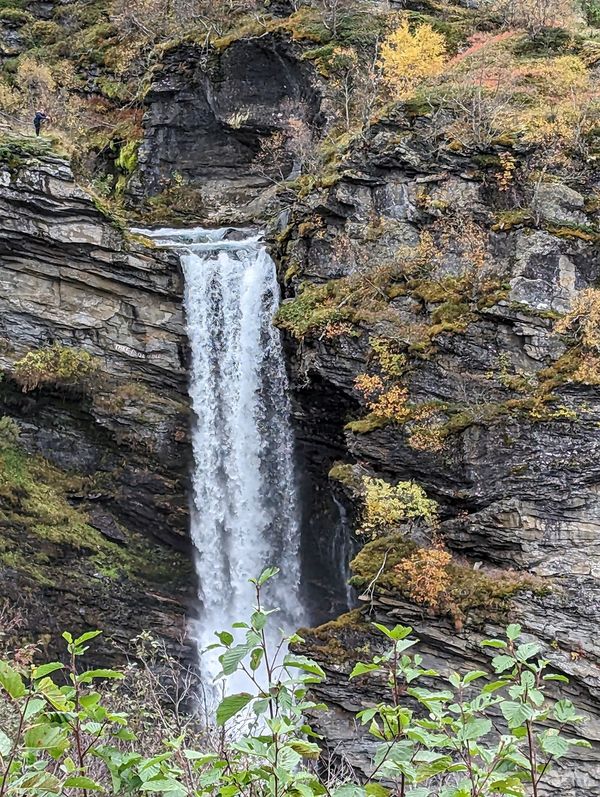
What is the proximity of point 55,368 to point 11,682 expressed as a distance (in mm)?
16563

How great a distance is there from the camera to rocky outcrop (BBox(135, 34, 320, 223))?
83.6ft

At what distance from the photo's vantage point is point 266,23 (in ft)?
85.1

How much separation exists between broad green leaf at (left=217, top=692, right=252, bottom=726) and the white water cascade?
15.5 metres

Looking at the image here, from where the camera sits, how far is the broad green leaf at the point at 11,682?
2.24 m

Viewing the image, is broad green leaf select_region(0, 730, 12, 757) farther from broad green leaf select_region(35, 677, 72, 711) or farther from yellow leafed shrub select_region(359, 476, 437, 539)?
yellow leafed shrub select_region(359, 476, 437, 539)

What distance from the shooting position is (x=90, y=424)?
18.8 meters

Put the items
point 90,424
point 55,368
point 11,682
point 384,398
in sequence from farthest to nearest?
point 90,424 → point 55,368 → point 384,398 → point 11,682

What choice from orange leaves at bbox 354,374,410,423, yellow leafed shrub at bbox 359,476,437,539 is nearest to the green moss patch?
yellow leafed shrub at bbox 359,476,437,539

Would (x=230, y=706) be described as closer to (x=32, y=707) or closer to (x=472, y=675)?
(x=32, y=707)

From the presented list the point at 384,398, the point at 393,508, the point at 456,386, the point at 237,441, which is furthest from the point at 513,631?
the point at 237,441

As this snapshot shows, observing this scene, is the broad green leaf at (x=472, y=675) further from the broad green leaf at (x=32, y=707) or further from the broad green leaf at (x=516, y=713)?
A: the broad green leaf at (x=32, y=707)

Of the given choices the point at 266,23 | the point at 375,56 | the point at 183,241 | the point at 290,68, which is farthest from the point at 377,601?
the point at 266,23

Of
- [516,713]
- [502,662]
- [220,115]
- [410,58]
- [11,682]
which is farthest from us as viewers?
[220,115]

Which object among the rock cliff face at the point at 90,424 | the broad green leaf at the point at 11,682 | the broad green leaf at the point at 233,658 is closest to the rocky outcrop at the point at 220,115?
the rock cliff face at the point at 90,424
